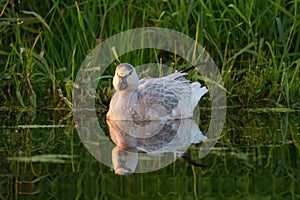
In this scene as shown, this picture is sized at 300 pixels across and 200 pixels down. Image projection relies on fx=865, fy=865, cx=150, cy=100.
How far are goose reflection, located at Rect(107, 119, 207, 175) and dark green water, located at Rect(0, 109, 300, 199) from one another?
0.36 feet

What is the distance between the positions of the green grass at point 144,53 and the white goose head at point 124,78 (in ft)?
1.72

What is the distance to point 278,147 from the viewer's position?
6.23 metres

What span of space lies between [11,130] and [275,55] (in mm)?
2879

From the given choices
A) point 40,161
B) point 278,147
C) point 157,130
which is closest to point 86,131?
point 157,130

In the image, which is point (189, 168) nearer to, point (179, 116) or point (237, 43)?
point (179, 116)

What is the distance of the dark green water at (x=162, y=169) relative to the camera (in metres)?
4.91

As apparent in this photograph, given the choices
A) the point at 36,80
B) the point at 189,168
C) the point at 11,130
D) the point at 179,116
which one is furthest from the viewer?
the point at 36,80

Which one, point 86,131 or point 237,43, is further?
point 237,43

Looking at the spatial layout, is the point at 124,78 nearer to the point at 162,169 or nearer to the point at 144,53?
the point at 144,53

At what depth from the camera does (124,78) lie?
7426 mm

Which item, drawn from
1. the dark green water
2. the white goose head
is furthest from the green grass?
the dark green water

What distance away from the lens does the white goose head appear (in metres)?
7.39

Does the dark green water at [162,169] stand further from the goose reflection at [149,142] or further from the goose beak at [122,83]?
the goose beak at [122,83]

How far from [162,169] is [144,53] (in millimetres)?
3031
